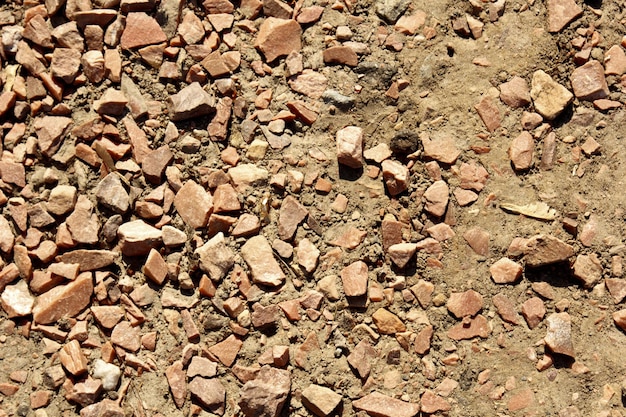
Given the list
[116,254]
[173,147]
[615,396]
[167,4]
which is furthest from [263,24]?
[615,396]

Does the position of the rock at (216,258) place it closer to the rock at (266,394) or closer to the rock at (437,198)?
the rock at (266,394)

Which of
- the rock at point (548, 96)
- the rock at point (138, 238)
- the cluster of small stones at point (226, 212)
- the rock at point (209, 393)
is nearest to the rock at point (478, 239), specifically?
the cluster of small stones at point (226, 212)

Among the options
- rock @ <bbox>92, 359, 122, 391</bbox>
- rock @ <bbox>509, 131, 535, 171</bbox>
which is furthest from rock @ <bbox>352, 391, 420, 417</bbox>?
rock @ <bbox>509, 131, 535, 171</bbox>

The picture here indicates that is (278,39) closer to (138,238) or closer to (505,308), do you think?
(138,238)

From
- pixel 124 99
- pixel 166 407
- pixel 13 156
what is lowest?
pixel 166 407

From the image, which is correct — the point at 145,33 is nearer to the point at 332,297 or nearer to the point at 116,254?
the point at 116,254
